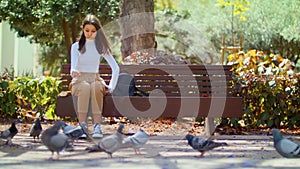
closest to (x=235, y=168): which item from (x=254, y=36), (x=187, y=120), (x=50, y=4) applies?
(x=187, y=120)

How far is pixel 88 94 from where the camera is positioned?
6.39 meters

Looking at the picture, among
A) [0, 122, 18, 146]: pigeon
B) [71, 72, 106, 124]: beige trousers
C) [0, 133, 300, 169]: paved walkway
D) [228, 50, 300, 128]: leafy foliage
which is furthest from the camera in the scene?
→ [228, 50, 300, 128]: leafy foliage

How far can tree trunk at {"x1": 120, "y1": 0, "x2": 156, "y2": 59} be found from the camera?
903cm

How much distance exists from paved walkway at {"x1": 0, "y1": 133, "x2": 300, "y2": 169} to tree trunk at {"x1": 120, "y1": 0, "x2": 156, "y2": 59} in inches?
125

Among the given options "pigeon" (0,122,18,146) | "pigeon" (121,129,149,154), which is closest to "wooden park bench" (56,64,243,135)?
"pigeon" (0,122,18,146)

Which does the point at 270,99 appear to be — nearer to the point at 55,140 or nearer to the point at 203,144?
the point at 203,144

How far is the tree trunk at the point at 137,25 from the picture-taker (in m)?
9.03

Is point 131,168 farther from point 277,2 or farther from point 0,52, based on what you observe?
point 0,52

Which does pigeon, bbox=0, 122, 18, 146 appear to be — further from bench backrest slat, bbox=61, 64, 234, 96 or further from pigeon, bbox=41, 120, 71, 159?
bench backrest slat, bbox=61, 64, 234, 96

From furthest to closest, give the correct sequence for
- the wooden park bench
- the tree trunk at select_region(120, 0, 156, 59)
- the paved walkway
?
the tree trunk at select_region(120, 0, 156, 59), the wooden park bench, the paved walkway

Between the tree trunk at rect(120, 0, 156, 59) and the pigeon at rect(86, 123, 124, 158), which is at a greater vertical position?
the tree trunk at rect(120, 0, 156, 59)

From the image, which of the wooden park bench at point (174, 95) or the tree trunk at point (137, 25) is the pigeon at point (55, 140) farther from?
the tree trunk at point (137, 25)

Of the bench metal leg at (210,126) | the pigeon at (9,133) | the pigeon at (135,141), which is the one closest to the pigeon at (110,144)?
the pigeon at (135,141)

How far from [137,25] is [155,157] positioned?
4.35 m
